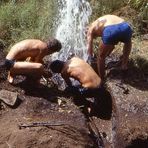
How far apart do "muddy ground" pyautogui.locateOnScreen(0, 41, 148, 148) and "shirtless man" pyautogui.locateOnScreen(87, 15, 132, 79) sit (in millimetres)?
398

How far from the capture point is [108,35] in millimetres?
6980

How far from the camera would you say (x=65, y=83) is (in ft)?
24.5

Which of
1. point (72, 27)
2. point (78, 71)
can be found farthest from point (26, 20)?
point (78, 71)

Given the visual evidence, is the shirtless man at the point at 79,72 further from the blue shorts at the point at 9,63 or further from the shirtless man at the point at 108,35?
the blue shorts at the point at 9,63

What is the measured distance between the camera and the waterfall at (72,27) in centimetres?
802

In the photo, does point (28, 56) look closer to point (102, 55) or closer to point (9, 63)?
point (9, 63)

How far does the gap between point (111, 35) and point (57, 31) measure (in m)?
1.62

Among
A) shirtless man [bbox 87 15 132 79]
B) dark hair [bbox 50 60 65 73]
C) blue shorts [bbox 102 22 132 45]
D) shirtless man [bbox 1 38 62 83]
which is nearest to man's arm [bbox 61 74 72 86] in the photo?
dark hair [bbox 50 60 65 73]

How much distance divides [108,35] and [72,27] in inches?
62.1

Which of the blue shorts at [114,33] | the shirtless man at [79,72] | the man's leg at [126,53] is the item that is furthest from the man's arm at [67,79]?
the man's leg at [126,53]

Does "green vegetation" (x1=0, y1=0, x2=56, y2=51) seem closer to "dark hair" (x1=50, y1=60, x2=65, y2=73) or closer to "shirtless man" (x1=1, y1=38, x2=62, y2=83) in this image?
"shirtless man" (x1=1, y1=38, x2=62, y2=83)

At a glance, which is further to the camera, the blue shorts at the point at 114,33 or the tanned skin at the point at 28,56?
the blue shorts at the point at 114,33

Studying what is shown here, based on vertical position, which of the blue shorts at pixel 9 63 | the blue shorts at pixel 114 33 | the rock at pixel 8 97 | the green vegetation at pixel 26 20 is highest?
the blue shorts at pixel 114 33

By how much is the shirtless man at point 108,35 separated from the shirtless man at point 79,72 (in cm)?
31
